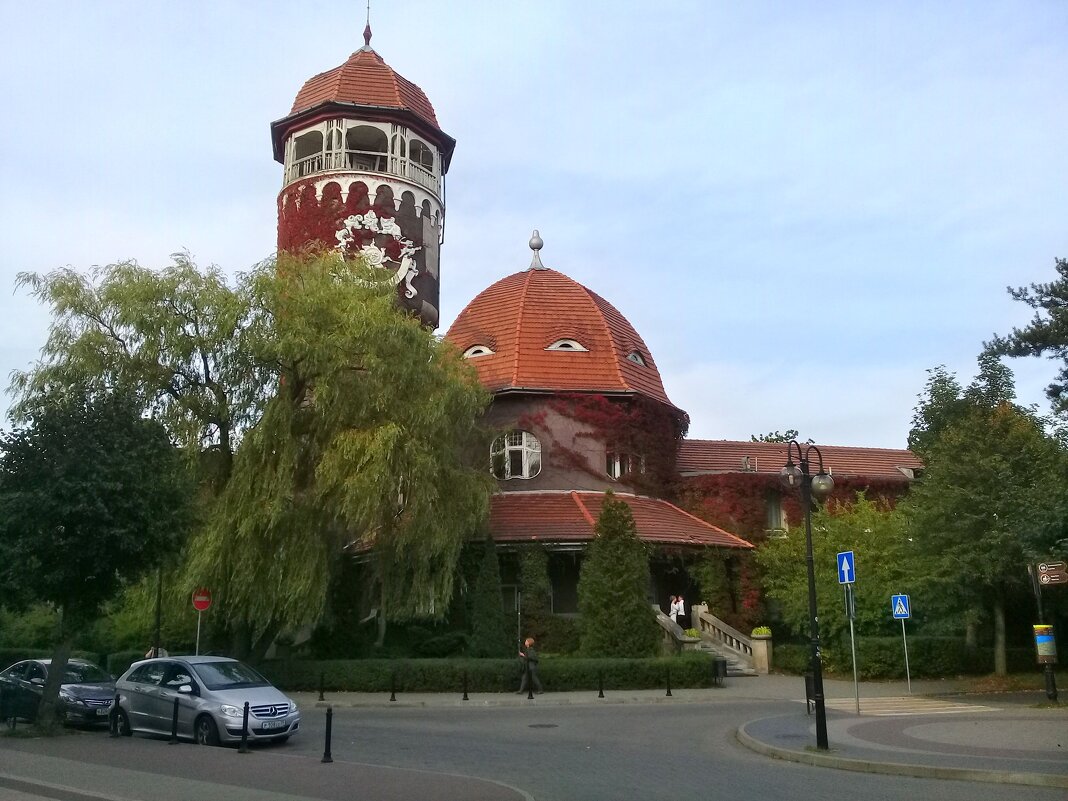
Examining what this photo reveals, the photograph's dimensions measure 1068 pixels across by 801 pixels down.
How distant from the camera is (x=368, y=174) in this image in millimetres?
36656

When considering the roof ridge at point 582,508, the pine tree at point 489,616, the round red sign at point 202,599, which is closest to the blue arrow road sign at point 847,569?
the roof ridge at point 582,508

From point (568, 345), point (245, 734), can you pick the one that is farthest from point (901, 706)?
point (568, 345)

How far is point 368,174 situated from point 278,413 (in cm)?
1455

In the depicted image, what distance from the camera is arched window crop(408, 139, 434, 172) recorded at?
39.0m

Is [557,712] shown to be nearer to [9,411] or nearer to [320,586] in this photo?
[320,586]

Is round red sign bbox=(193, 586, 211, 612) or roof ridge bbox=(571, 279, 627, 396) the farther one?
roof ridge bbox=(571, 279, 627, 396)

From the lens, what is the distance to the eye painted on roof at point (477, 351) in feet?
123

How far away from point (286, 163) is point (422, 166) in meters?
5.15

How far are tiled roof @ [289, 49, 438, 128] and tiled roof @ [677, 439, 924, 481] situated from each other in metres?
16.6

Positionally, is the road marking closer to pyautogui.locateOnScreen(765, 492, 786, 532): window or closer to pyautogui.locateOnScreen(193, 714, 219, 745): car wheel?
pyautogui.locateOnScreen(193, 714, 219, 745): car wheel

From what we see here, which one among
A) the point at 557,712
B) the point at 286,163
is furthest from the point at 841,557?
the point at 286,163

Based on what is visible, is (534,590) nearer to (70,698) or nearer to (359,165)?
(70,698)

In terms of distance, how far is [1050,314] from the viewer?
20.6m

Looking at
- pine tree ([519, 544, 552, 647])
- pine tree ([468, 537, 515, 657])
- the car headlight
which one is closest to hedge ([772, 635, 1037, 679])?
pine tree ([519, 544, 552, 647])
